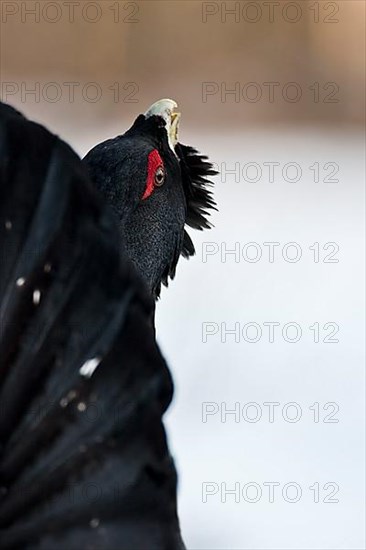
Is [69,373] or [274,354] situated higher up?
[69,373]

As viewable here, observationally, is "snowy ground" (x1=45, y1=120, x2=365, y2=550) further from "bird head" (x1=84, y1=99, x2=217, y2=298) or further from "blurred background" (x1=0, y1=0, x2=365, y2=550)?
"bird head" (x1=84, y1=99, x2=217, y2=298)

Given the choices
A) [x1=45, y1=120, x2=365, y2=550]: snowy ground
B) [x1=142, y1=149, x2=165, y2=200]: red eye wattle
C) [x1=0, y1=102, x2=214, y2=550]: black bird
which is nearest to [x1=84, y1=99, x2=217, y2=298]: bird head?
[x1=142, y1=149, x2=165, y2=200]: red eye wattle

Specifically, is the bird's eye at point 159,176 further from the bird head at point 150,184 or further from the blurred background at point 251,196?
the blurred background at point 251,196

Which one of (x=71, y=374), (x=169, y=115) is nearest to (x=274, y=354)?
(x=169, y=115)

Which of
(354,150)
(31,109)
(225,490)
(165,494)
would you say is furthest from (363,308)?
(165,494)

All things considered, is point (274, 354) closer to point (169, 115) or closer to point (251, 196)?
point (251, 196)

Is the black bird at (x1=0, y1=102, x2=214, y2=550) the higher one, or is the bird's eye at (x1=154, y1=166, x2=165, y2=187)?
the bird's eye at (x1=154, y1=166, x2=165, y2=187)
